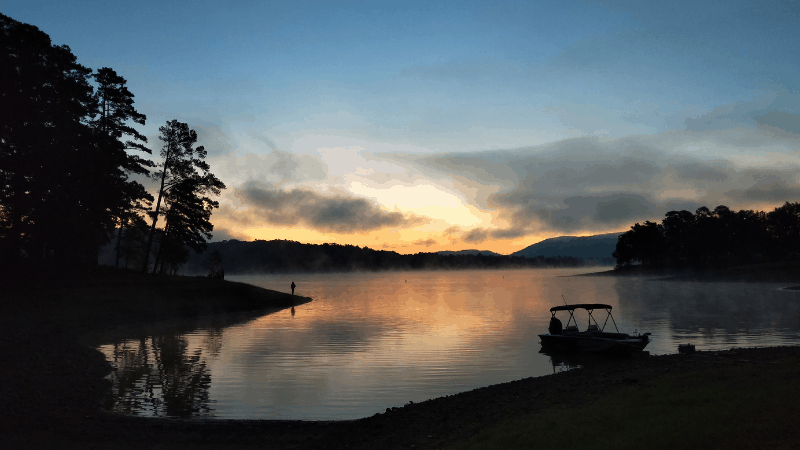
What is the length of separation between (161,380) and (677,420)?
70.0 ft

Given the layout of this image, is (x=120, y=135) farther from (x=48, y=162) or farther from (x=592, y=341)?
→ (x=592, y=341)

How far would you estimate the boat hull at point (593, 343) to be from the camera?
1158 inches

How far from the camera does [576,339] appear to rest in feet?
106

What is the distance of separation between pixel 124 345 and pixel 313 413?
22498 millimetres

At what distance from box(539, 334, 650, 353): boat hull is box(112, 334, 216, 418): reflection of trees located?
839 inches

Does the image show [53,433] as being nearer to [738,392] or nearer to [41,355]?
[41,355]

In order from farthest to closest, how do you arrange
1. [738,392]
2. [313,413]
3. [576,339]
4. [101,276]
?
[101,276] < [576,339] < [313,413] < [738,392]

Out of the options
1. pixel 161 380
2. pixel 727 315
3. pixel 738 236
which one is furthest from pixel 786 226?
pixel 161 380

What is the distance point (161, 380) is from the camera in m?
23.5

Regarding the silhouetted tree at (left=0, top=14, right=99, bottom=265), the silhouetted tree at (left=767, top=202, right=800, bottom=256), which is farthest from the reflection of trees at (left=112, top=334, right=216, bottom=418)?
the silhouetted tree at (left=767, top=202, right=800, bottom=256)

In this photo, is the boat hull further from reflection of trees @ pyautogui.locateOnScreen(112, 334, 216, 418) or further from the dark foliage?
the dark foliage

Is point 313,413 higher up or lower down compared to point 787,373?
lower down

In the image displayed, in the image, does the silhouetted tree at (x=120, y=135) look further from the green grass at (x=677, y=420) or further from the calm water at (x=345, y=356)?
the green grass at (x=677, y=420)

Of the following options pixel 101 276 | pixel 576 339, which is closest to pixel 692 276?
pixel 576 339
